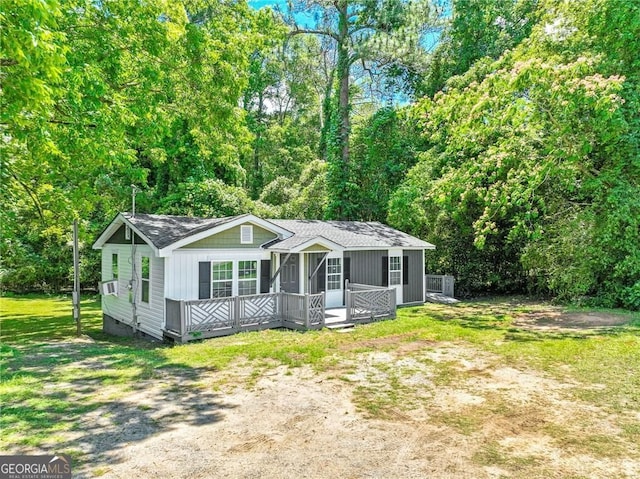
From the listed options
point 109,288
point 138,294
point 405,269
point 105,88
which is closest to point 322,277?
point 405,269

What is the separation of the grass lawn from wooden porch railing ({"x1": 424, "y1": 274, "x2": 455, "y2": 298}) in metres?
5.05

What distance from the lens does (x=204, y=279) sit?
11953 mm

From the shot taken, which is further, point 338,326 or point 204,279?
point 338,326

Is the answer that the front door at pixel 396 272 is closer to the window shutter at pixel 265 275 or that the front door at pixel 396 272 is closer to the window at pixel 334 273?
the window at pixel 334 273

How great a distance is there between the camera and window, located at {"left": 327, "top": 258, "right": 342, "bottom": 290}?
14750mm

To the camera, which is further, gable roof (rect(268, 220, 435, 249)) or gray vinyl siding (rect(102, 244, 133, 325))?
gable roof (rect(268, 220, 435, 249))

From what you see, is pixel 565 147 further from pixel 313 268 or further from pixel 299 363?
pixel 299 363

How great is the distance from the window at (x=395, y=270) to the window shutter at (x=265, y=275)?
16.9 feet

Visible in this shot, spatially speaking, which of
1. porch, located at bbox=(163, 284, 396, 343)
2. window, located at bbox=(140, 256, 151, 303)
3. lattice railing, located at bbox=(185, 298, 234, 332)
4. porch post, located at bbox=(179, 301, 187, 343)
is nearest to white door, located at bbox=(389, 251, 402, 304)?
porch, located at bbox=(163, 284, 396, 343)

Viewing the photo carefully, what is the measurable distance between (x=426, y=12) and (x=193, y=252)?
2131 centimetres

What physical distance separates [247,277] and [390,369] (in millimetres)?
6062

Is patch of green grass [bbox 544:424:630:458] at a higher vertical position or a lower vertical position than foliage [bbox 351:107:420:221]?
lower

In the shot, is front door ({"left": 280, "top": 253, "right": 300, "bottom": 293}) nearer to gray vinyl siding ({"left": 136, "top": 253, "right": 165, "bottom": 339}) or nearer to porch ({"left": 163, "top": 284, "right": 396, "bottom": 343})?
porch ({"left": 163, "top": 284, "right": 396, "bottom": 343})

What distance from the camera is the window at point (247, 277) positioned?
1276 centimetres
